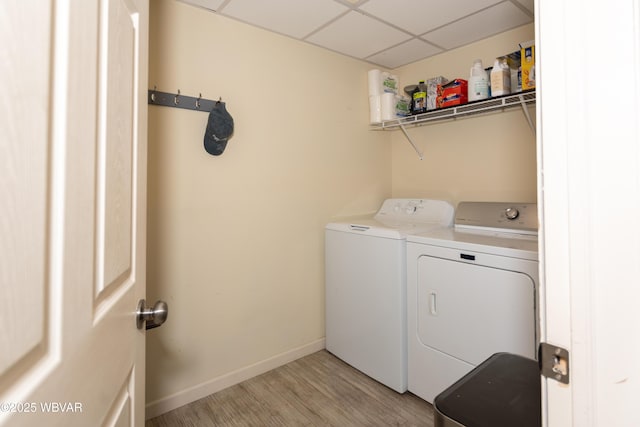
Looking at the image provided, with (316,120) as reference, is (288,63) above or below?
above

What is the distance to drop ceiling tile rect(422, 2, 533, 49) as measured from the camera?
6.13 ft

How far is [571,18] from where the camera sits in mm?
454

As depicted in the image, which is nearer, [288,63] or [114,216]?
[114,216]

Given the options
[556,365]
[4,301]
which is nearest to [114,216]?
[4,301]

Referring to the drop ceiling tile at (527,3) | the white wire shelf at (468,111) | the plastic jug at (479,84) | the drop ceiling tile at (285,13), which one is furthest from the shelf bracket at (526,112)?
the drop ceiling tile at (285,13)

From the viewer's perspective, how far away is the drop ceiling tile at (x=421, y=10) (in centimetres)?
177

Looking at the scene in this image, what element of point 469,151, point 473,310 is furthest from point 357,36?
point 473,310

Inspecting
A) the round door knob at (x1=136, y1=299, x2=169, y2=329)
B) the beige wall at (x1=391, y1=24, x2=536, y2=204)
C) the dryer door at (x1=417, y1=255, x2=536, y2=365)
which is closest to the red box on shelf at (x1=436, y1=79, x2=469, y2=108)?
the beige wall at (x1=391, y1=24, x2=536, y2=204)

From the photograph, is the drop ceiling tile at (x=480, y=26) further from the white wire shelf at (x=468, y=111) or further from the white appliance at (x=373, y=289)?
the white appliance at (x=373, y=289)

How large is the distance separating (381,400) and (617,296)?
1.72m

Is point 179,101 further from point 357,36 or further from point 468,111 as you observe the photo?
point 468,111

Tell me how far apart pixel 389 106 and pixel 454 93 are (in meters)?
0.53

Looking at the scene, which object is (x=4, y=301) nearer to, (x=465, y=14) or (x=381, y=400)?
(x=381, y=400)

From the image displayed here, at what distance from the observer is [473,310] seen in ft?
5.18
